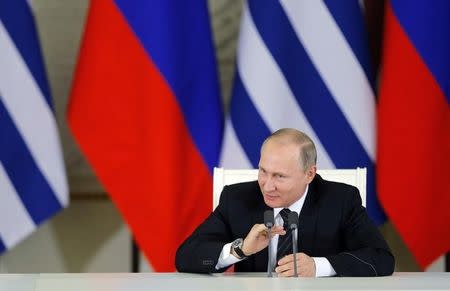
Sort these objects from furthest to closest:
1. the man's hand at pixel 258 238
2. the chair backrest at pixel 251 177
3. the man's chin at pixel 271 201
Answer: the chair backrest at pixel 251 177 → the man's chin at pixel 271 201 → the man's hand at pixel 258 238

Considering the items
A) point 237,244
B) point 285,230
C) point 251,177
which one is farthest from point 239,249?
point 251,177

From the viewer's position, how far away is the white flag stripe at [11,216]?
12.6 ft

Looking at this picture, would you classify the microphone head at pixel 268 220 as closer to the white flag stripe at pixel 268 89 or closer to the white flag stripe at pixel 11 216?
the white flag stripe at pixel 268 89

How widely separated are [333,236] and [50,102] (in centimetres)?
171

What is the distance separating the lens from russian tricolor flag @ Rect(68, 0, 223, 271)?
3916 millimetres

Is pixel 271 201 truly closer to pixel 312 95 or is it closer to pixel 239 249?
pixel 239 249

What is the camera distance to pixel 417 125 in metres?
3.89

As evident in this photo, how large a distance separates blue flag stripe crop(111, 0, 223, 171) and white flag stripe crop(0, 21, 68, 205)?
52 cm

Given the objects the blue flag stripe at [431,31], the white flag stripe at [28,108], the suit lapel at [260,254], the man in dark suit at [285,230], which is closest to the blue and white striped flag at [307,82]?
the blue flag stripe at [431,31]

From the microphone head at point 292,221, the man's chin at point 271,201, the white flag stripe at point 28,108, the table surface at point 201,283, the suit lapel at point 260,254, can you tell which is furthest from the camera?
the white flag stripe at point 28,108

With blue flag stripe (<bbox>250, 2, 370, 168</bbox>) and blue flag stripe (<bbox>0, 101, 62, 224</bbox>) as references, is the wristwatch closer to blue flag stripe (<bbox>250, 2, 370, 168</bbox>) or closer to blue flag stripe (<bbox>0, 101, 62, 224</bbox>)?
blue flag stripe (<bbox>250, 2, 370, 168</bbox>)

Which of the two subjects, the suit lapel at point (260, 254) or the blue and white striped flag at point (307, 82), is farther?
the blue and white striped flag at point (307, 82)

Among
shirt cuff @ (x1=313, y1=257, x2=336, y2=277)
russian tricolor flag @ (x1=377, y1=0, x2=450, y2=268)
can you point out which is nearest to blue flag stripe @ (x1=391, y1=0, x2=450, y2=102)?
russian tricolor flag @ (x1=377, y1=0, x2=450, y2=268)

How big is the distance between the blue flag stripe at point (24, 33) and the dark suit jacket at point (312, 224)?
140 centimetres
